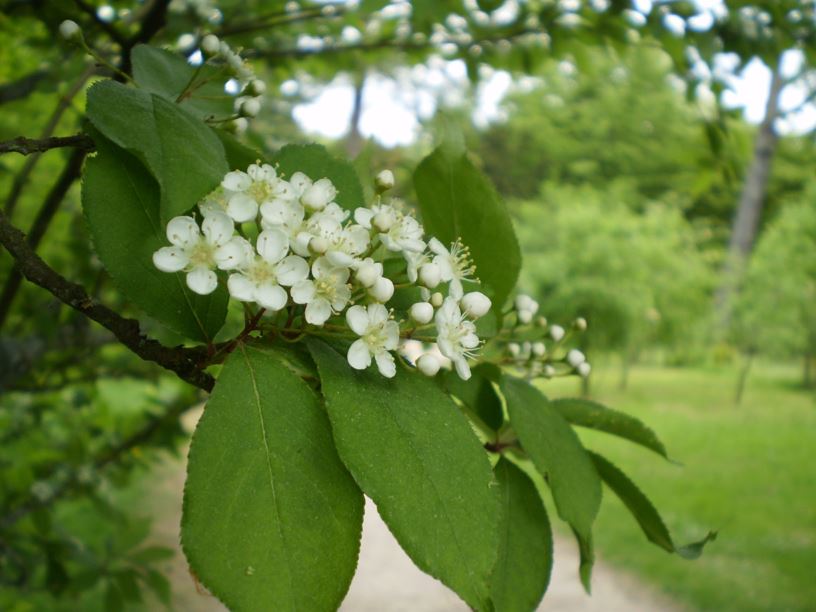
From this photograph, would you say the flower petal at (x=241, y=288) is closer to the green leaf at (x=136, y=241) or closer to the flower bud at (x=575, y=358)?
the green leaf at (x=136, y=241)

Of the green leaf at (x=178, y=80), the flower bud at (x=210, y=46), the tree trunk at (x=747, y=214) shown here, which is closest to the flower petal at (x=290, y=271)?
the green leaf at (x=178, y=80)

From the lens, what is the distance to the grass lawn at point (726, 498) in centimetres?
552

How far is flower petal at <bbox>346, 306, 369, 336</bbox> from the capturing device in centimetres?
70

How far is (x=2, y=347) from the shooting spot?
6.12 feet

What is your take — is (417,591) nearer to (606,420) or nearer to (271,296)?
(606,420)

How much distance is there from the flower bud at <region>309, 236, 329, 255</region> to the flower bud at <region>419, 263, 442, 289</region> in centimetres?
10

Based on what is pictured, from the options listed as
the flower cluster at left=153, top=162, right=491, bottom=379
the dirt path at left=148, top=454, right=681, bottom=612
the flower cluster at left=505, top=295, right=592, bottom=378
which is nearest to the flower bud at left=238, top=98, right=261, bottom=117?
the flower cluster at left=153, top=162, right=491, bottom=379

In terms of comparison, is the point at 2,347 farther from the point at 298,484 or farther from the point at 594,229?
the point at 594,229

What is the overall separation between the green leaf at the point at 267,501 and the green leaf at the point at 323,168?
0.82 ft

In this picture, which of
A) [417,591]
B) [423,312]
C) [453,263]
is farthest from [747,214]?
[423,312]

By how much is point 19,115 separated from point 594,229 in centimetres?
1216

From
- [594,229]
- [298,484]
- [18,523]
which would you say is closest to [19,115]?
[18,523]

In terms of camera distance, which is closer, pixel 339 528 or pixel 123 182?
pixel 339 528

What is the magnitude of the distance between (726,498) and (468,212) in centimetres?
729
